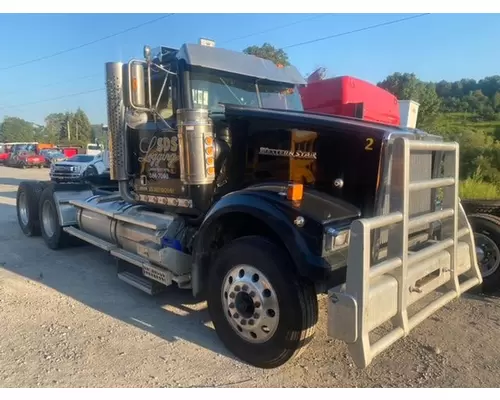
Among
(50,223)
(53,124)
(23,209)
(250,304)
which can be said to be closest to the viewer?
(250,304)

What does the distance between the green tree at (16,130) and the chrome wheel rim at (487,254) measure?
11478 cm

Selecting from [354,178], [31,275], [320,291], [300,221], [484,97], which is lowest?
[31,275]

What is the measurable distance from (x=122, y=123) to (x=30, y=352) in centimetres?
256

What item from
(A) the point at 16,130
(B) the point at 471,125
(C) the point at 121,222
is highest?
(A) the point at 16,130

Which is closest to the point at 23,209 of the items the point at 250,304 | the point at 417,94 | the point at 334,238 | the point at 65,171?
the point at 250,304

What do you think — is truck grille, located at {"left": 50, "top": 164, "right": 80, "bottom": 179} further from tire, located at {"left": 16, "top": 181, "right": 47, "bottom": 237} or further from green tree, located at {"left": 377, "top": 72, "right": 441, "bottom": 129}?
green tree, located at {"left": 377, "top": 72, "right": 441, "bottom": 129}

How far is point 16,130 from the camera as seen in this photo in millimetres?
113000

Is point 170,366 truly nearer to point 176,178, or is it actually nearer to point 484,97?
point 176,178

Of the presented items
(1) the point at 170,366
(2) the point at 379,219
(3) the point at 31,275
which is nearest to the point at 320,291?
(2) the point at 379,219

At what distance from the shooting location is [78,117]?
89188 millimetres

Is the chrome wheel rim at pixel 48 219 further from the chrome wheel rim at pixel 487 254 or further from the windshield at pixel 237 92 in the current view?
the chrome wheel rim at pixel 487 254

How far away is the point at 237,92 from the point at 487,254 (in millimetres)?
3213

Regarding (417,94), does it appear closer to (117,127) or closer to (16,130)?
(117,127)

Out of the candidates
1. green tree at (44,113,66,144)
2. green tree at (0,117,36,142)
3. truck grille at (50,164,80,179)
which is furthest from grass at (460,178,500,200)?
green tree at (0,117,36,142)
